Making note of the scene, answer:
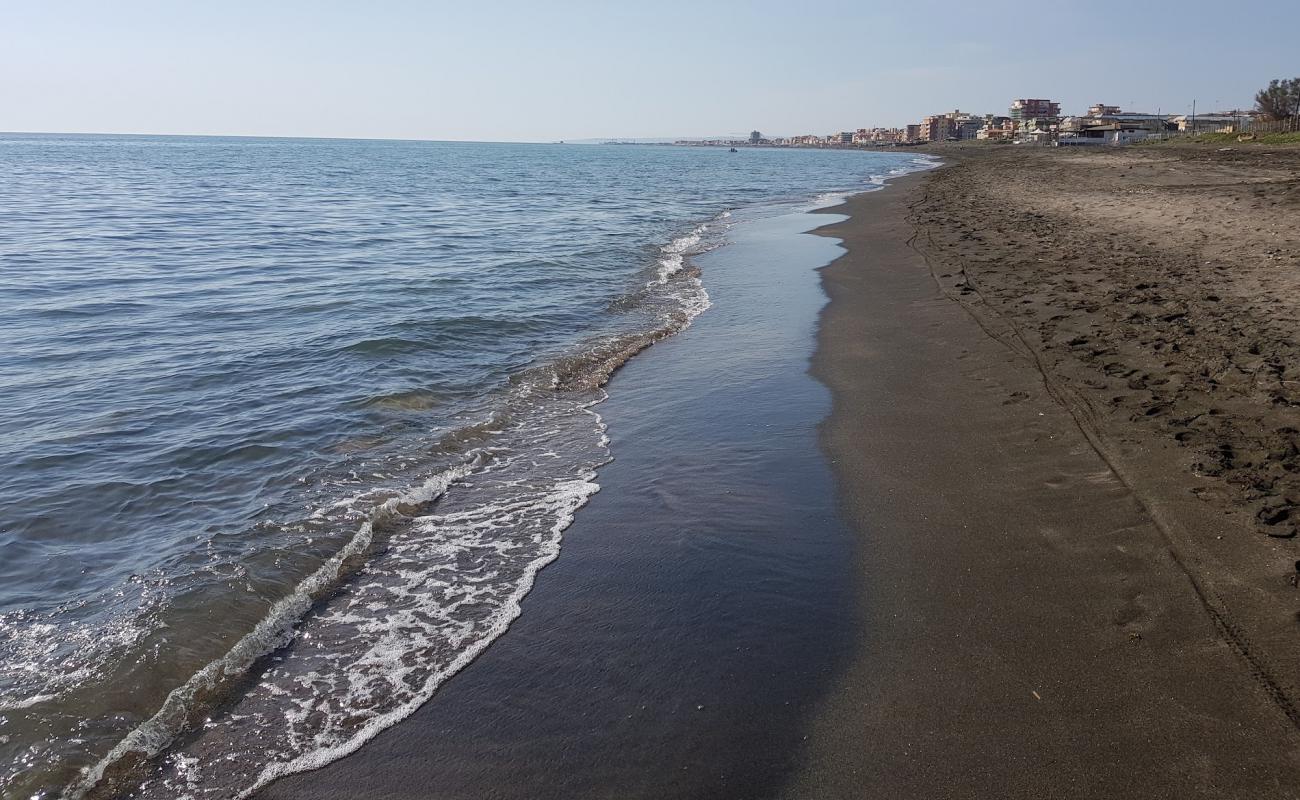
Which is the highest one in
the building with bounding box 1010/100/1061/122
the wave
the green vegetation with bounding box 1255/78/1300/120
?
the building with bounding box 1010/100/1061/122

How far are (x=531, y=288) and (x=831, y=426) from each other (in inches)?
355

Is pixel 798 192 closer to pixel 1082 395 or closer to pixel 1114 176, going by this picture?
pixel 1114 176

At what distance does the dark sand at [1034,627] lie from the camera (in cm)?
310

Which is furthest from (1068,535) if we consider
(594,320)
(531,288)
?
(531,288)

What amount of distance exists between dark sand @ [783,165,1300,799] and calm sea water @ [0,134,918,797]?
2229 mm

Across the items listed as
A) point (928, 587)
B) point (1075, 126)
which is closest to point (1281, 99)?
point (1075, 126)

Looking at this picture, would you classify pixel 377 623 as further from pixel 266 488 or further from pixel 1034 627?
pixel 1034 627

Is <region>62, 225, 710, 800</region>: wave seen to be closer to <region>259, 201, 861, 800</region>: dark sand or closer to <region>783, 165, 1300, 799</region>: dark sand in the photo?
<region>259, 201, 861, 800</region>: dark sand

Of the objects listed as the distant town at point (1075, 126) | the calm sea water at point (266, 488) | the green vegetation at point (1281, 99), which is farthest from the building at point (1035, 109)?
the calm sea water at point (266, 488)

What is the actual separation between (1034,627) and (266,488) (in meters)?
5.78

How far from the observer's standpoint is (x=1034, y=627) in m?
4.02

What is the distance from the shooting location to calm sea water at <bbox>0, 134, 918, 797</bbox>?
12.5 feet

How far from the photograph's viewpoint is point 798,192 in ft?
135

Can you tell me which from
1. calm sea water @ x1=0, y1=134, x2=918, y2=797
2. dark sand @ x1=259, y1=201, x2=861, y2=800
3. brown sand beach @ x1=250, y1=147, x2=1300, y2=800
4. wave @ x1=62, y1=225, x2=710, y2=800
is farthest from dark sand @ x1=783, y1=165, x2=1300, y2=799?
calm sea water @ x1=0, y1=134, x2=918, y2=797
